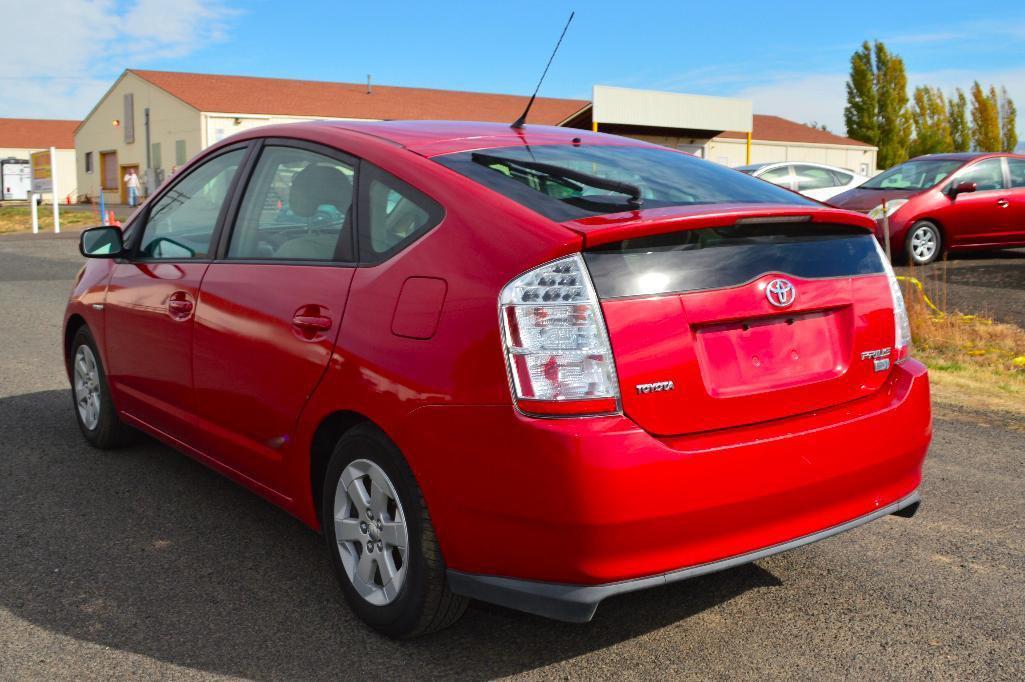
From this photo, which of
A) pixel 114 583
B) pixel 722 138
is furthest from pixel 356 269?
pixel 722 138

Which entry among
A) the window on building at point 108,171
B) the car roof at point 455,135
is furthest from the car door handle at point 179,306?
the window on building at point 108,171

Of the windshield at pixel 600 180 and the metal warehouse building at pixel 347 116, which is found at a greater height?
the metal warehouse building at pixel 347 116

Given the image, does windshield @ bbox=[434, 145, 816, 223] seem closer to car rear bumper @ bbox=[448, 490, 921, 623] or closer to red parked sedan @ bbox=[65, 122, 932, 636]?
red parked sedan @ bbox=[65, 122, 932, 636]

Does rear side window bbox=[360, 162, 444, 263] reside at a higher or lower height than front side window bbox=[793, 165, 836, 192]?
lower

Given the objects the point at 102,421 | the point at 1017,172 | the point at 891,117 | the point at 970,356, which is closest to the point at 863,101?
the point at 891,117

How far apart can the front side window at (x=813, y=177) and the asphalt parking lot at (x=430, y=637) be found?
48.5 ft

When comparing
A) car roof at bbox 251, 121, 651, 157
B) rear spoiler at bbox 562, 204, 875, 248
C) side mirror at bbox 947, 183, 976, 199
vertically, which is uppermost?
side mirror at bbox 947, 183, 976, 199

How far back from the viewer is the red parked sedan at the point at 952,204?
1394 centimetres

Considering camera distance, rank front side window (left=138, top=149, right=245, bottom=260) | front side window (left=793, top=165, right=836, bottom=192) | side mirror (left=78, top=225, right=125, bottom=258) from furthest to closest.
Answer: front side window (left=793, top=165, right=836, bottom=192) < side mirror (left=78, top=225, right=125, bottom=258) < front side window (left=138, top=149, right=245, bottom=260)

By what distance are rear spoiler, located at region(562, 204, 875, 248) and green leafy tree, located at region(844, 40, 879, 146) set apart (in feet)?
198

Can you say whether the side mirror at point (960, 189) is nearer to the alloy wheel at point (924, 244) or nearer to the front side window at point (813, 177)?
the alloy wheel at point (924, 244)

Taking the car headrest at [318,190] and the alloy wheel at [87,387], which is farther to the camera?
the alloy wheel at [87,387]

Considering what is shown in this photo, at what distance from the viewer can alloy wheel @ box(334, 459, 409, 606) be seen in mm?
3141

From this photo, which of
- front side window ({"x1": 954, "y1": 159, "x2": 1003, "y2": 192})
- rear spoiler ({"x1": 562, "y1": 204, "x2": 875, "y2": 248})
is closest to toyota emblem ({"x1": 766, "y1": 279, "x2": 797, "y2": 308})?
rear spoiler ({"x1": 562, "y1": 204, "x2": 875, "y2": 248})
